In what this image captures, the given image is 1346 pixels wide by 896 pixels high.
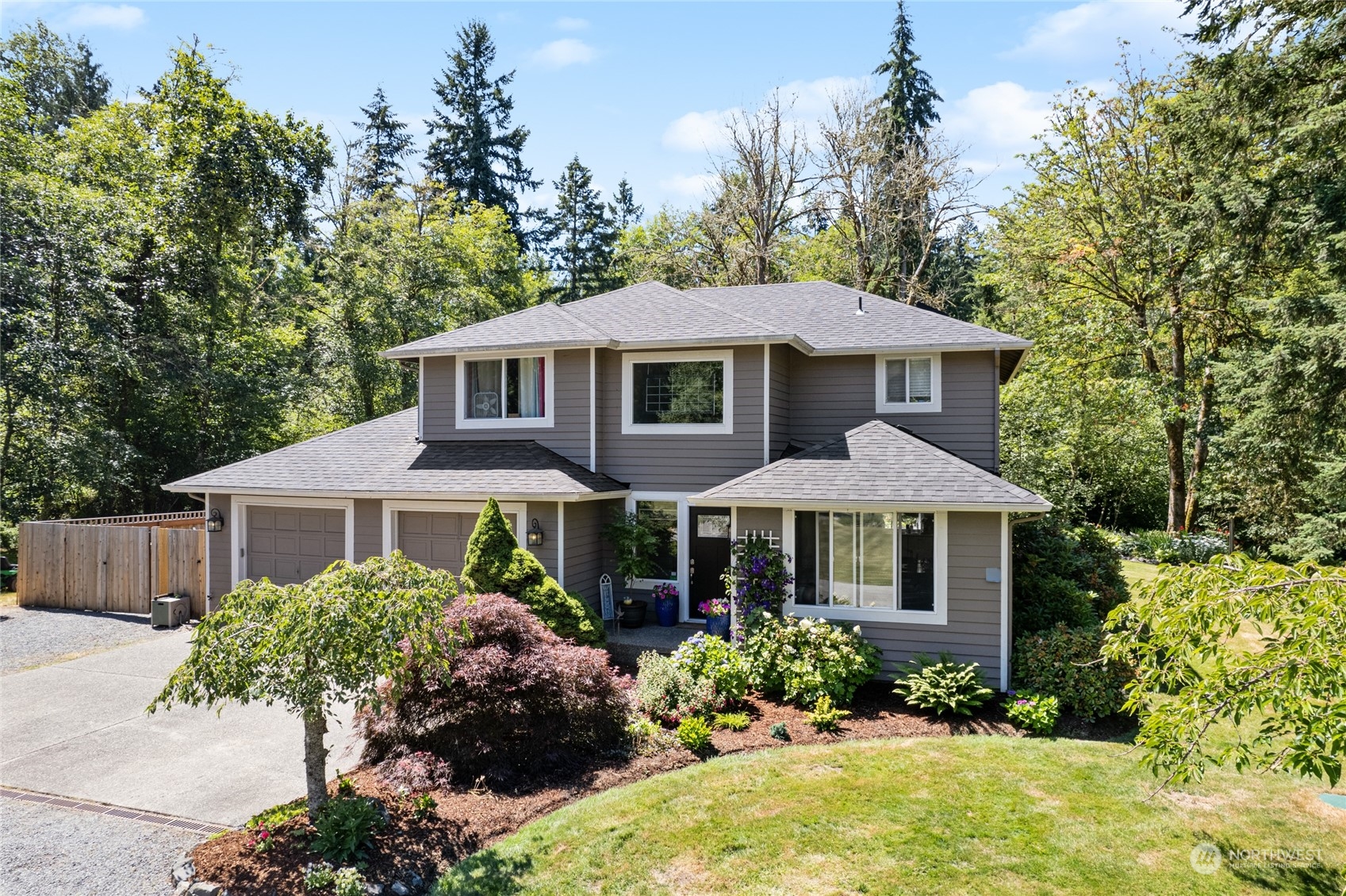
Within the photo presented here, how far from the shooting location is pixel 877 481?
9.87 metres

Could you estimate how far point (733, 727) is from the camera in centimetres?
808

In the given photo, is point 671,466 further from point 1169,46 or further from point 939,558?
point 1169,46

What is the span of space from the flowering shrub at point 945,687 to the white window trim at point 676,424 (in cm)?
509

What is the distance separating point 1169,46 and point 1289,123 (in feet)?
30.4

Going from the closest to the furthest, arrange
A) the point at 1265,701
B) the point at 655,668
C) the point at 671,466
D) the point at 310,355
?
the point at 1265,701, the point at 655,668, the point at 671,466, the point at 310,355

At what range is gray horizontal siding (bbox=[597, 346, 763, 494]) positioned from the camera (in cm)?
1225

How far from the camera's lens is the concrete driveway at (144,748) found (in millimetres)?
6551

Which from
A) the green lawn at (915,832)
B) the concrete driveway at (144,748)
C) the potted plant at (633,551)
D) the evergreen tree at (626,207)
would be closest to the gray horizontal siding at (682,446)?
the potted plant at (633,551)

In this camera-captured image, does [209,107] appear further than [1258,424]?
Yes

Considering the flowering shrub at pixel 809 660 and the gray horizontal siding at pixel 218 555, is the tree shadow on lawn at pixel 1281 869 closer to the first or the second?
the flowering shrub at pixel 809 660

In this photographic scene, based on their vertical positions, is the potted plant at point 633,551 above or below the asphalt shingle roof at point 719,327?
below

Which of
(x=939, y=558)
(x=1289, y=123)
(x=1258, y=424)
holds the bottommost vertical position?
(x=939, y=558)

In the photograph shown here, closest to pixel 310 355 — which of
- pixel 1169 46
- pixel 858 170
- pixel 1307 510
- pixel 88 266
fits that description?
pixel 88 266

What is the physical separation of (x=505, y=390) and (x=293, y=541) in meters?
4.80
